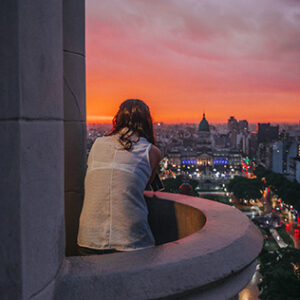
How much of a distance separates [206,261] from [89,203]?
95cm

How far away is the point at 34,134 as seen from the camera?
1.66 m

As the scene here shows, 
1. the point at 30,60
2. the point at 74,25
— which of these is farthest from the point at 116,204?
the point at 74,25

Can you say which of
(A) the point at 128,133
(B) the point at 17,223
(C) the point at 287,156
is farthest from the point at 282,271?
(C) the point at 287,156

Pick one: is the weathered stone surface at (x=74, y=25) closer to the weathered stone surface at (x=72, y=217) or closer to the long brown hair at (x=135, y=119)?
the long brown hair at (x=135, y=119)

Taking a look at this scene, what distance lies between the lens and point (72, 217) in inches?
127

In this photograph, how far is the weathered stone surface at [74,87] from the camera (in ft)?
9.77

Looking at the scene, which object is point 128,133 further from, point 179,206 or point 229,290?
point 229,290

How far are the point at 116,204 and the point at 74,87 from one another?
116cm

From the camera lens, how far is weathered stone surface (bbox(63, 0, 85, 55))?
9.69ft

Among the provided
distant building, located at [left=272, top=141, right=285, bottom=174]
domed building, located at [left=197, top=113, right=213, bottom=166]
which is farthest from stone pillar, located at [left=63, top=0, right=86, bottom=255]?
domed building, located at [left=197, top=113, right=213, bottom=166]

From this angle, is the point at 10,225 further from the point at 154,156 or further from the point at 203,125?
the point at 203,125

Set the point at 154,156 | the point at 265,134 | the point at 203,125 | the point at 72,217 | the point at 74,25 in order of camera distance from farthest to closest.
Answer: the point at 265,134
the point at 203,125
the point at 72,217
the point at 74,25
the point at 154,156

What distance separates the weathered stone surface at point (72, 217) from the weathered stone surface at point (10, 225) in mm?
1469

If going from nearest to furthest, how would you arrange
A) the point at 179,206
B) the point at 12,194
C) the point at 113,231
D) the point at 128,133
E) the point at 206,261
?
the point at 12,194
the point at 206,261
the point at 113,231
the point at 128,133
the point at 179,206
